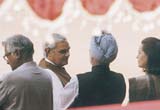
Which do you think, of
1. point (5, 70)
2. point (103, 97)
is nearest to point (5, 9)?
point (5, 70)

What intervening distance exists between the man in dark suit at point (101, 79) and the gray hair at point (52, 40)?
24cm

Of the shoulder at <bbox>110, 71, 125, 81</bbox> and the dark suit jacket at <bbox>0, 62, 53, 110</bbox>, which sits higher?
the dark suit jacket at <bbox>0, 62, 53, 110</bbox>

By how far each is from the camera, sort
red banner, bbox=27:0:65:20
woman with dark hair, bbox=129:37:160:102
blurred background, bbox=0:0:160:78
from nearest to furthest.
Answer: blurred background, bbox=0:0:160:78 < red banner, bbox=27:0:65:20 < woman with dark hair, bbox=129:37:160:102

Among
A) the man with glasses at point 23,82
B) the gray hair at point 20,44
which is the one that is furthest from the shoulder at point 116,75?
the gray hair at point 20,44

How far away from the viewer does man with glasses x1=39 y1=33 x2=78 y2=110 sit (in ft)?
11.2

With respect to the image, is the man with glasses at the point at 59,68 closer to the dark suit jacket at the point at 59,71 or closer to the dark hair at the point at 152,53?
the dark suit jacket at the point at 59,71

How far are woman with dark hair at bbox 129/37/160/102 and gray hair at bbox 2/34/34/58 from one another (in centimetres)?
88

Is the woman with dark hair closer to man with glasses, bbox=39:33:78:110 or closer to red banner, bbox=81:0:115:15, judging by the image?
red banner, bbox=81:0:115:15

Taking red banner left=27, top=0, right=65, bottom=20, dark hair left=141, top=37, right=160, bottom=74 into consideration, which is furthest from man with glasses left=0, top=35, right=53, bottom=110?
dark hair left=141, top=37, right=160, bottom=74

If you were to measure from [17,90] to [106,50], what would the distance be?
0.84 meters

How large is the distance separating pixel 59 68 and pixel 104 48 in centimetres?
36

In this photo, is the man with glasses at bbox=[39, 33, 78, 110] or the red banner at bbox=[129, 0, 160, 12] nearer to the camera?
the man with glasses at bbox=[39, 33, 78, 110]

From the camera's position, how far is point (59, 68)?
3.46 metres

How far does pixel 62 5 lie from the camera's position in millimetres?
3533
